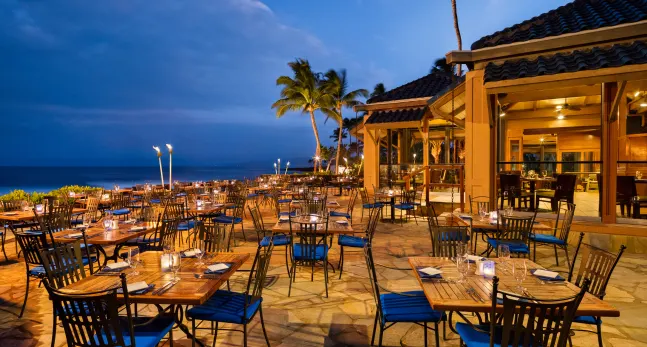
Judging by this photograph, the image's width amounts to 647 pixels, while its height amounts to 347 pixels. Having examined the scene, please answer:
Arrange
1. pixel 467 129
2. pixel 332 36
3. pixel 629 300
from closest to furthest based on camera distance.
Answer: pixel 629 300 → pixel 467 129 → pixel 332 36

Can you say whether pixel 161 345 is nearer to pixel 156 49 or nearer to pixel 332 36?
pixel 156 49

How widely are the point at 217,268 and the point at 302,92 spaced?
1843 cm

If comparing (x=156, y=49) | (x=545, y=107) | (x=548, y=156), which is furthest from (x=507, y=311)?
(x=156, y=49)

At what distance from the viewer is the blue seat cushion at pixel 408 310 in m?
2.63

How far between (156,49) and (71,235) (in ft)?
317

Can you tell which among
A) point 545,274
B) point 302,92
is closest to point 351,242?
point 545,274

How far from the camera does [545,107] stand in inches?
455

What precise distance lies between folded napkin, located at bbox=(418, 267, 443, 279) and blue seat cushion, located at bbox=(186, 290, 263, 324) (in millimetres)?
1370

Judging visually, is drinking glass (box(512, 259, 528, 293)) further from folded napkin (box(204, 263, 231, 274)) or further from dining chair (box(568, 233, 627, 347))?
folded napkin (box(204, 263, 231, 274))

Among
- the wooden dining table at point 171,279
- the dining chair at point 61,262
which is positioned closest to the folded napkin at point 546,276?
the wooden dining table at point 171,279

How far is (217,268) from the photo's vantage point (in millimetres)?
2979

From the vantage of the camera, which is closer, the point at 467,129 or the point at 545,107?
the point at 467,129

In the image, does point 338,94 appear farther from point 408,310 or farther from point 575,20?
point 408,310

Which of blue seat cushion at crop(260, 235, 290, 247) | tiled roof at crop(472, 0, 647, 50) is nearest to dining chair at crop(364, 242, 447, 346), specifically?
blue seat cushion at crop(260, 235, 290, 247)
